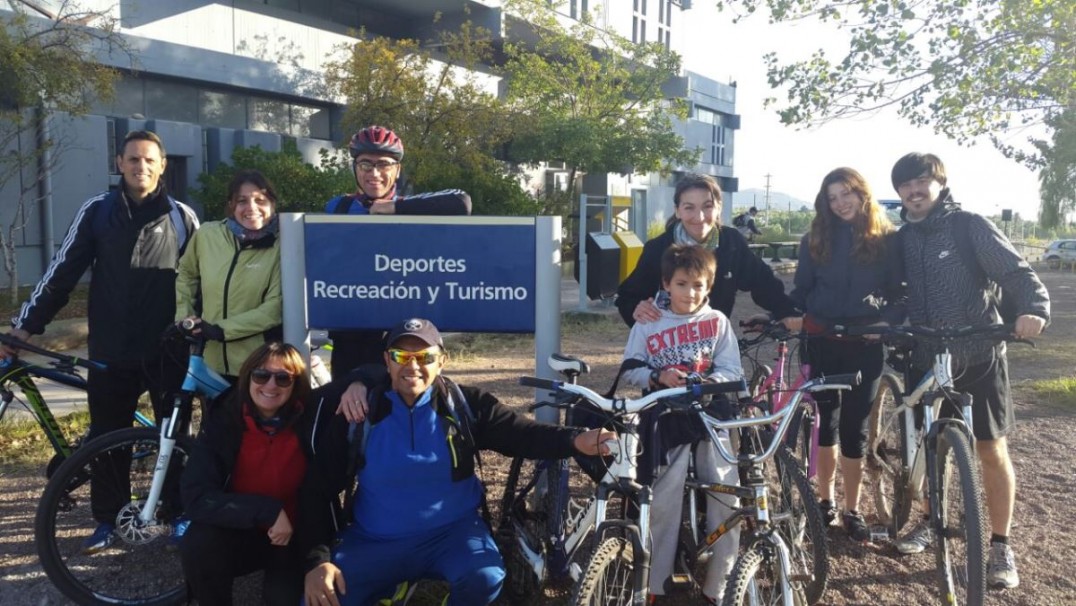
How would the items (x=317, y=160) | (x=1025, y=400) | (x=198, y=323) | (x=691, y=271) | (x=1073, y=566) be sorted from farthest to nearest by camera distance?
(x=317, y=160) → (x=1025, y=400) → (x=1073, y=566) → (x=198, y=323) → (x=691, y=271)

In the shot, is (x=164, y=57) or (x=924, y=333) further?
(x=164, y=57)

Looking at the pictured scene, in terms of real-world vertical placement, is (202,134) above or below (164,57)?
below

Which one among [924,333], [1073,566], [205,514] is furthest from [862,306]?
[205,514]

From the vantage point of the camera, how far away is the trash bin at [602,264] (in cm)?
1276

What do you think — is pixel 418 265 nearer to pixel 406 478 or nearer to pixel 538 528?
pixel 406 478

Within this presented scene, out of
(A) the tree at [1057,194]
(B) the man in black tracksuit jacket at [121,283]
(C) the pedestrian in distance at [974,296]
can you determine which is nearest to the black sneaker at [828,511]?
(C) the pedestrian in distance at [974,296]

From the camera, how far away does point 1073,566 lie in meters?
4.08

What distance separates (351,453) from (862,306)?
2517 mm

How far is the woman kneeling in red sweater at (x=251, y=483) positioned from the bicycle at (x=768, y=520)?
5.12 feet

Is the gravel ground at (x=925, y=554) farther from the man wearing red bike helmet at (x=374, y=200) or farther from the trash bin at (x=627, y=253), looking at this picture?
the trash bin at (x=627, y=253)

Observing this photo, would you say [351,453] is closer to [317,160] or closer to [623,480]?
[623,480]

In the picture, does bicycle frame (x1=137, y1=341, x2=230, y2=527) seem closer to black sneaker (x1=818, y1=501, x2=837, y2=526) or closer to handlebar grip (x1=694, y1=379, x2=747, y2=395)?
handlebar grip (x1=694, y1=379, x2=747, y2=395)

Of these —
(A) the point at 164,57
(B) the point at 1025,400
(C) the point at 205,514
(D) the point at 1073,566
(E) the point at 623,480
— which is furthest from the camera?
(A) the point at 164,57

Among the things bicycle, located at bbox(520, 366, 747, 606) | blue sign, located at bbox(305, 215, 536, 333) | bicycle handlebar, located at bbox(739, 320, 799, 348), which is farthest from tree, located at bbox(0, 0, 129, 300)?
bicycle, located at bbox(520, 366, 747, 606)
